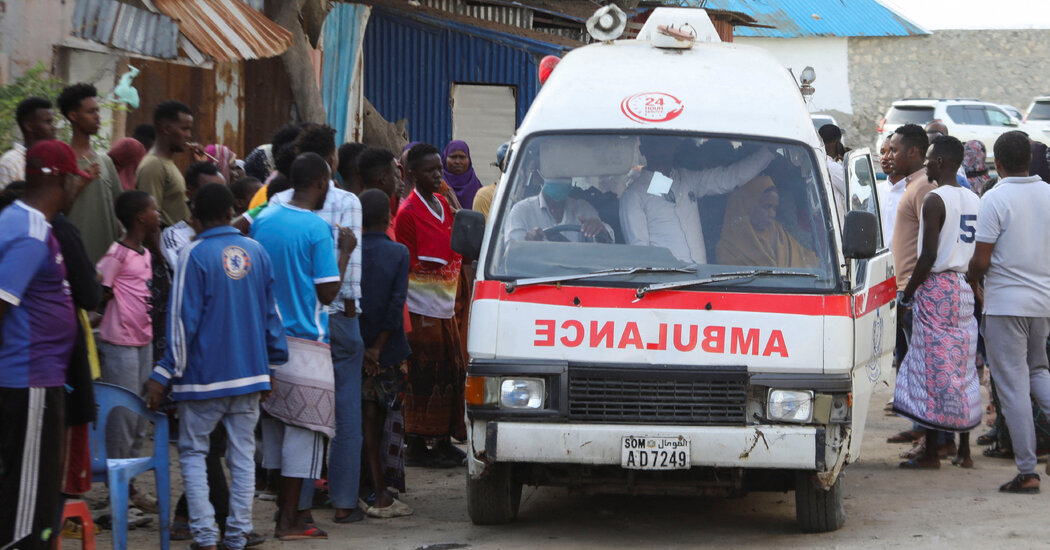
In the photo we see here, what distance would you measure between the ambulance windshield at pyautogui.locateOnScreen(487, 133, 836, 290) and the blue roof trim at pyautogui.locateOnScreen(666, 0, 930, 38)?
28.6 meters

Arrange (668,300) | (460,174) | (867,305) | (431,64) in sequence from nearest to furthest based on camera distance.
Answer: (668,300) → (867,305) → (460,174) → (431,64)

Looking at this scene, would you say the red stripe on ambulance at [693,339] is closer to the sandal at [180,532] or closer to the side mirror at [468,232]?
the side mirror at [468,232]

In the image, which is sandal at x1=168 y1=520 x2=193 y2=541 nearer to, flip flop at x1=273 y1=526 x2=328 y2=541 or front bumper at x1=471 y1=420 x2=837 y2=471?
flip flop at x1=273 y1=526 x2=328 y2=541

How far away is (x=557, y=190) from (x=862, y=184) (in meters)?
2.69

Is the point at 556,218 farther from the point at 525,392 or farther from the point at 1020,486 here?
the point at 1020,486

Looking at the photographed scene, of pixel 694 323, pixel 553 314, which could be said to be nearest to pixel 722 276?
pixel 694 323

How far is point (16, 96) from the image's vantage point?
7445 millimetres

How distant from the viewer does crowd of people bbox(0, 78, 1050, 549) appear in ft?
15.7

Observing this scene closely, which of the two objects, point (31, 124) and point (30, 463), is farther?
point (31, 124)

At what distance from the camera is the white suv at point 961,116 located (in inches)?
1176

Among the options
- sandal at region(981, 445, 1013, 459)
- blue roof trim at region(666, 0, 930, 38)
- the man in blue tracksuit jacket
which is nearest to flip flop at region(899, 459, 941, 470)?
sandal at region(981, 445, 1013, 459)

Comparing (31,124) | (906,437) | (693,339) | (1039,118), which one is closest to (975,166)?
(906,437)

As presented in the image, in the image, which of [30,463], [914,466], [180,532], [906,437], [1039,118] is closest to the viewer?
[30,463]

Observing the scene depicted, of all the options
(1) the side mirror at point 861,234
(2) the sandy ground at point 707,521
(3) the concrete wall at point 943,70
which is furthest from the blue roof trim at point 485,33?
(3) the concrete wall at point 943,70
